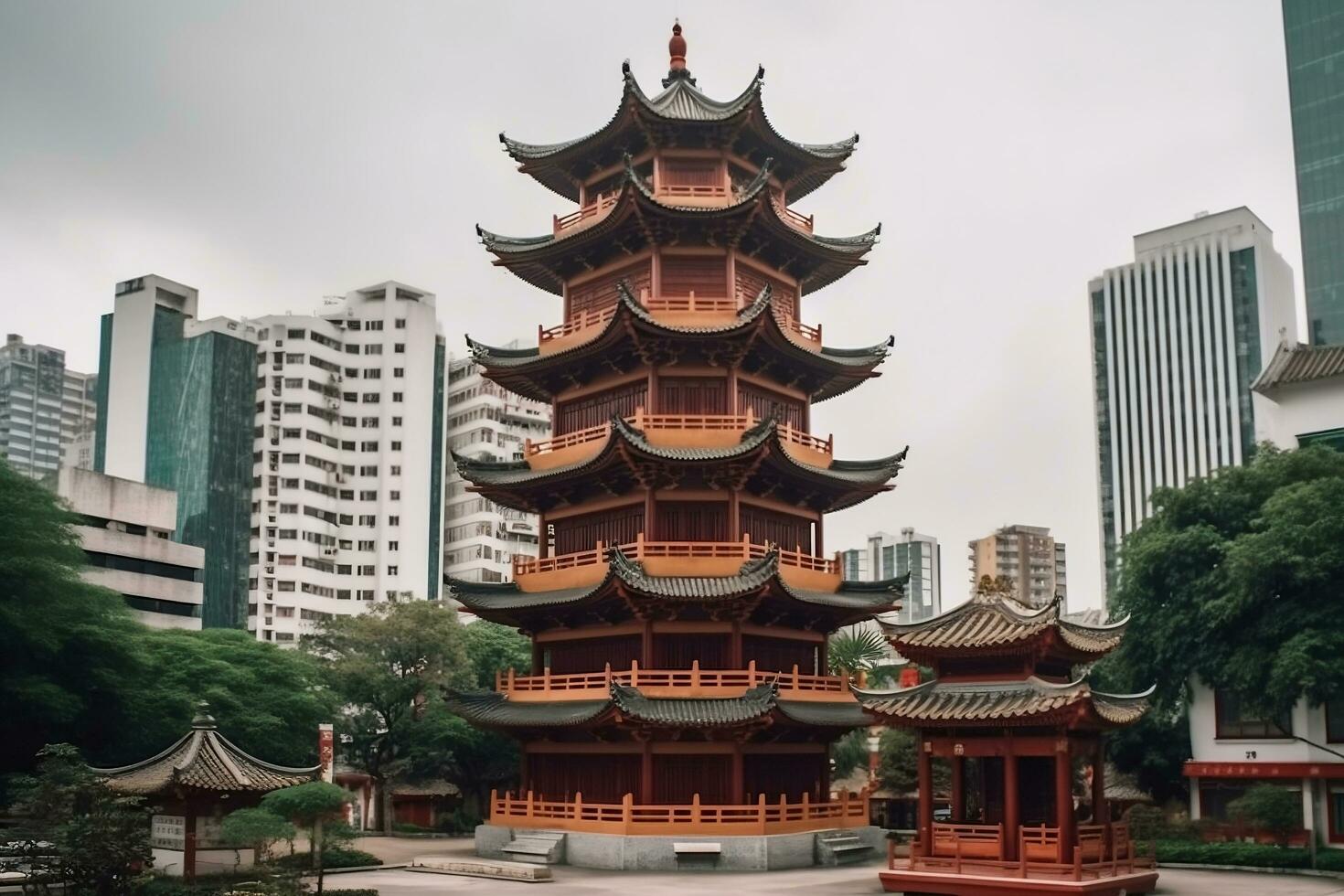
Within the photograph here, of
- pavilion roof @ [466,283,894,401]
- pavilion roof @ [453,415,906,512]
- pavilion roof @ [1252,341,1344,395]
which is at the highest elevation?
pavilion roof @ [1252,341,1344,395]

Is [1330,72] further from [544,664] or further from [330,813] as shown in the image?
[330,813]

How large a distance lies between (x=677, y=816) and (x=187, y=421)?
3314 inches

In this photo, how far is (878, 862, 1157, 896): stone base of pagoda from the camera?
2906 cm

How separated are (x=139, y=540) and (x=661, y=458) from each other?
51528 millimetres

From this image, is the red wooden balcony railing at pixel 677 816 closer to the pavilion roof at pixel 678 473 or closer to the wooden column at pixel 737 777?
the wooden column at pixel 737 777

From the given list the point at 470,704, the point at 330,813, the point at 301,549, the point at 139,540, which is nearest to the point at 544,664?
the point at 470,704

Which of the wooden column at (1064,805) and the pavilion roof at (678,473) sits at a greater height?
the pavilion roof at (678,473)

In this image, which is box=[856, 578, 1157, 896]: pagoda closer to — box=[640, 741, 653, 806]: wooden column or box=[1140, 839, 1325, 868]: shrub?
box=[640, 741, 653, 806]: wooden column

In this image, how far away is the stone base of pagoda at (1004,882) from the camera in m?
29.1

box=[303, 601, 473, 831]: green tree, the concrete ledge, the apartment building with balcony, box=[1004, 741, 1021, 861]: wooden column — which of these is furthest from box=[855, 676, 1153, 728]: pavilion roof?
the apartment building with balcony

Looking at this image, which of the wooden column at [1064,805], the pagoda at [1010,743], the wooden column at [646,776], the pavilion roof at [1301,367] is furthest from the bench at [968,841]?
the pavilion roof at [1301,367]

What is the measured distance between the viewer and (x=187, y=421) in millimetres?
112312

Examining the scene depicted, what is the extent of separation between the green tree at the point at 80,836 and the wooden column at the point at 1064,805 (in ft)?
65.4

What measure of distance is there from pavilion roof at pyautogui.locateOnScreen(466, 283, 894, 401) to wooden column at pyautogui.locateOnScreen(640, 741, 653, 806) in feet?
40.4
